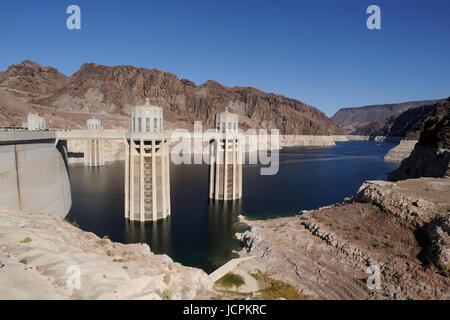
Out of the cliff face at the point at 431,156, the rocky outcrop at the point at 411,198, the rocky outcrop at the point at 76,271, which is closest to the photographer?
the rocky outcrop at the point at 76,271

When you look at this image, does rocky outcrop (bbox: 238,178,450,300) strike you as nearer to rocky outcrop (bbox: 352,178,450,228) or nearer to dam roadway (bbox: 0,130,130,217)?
rocky outcrop (bbox: 352,178,450,228)

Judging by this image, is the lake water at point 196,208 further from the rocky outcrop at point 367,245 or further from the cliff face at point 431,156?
the cliff face at point 431,156

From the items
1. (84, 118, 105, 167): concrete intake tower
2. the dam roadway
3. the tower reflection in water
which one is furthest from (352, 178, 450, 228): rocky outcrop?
(84, 118, 105, 167): concrete intake tower

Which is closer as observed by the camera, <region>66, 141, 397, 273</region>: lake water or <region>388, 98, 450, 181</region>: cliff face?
<region>66, 141, 397, 273</region>: lake water

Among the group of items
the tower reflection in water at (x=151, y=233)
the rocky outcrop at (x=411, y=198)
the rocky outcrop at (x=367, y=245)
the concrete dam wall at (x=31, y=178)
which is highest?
the concrete dam wall at (x=31, y=178)

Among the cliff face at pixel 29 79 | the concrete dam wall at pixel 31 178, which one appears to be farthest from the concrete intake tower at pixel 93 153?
the cliff face at pixel 29 79

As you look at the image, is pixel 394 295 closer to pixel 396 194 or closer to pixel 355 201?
pixel 396 194
